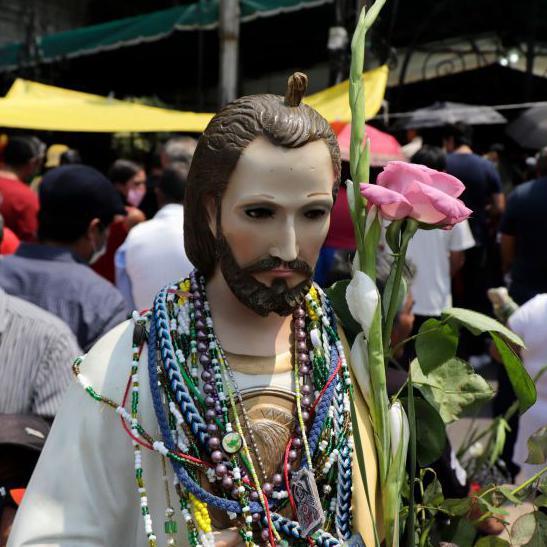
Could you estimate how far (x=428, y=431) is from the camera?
70.0 inches

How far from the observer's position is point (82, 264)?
3.27 metres

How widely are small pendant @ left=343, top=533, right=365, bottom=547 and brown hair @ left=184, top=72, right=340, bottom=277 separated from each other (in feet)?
1.84

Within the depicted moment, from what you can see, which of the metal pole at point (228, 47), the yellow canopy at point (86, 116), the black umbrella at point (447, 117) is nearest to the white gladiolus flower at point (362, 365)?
the yellow canopy at point (86, 116)

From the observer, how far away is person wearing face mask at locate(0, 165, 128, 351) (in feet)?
10.3

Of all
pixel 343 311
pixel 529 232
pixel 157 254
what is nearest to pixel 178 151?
pixel 157 254

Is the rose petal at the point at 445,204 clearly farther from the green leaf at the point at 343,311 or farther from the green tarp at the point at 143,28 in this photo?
the green tarp at the point at 143,28

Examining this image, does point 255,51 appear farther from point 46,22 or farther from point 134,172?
point 134,172

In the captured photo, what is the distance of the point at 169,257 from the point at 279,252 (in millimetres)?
2154

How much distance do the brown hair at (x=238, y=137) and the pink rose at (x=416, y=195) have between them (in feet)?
0.51

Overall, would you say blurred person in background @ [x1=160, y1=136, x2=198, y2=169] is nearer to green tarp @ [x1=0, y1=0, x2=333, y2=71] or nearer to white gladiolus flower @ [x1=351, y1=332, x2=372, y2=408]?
green tarp @ [x1=0, y1=0, x2=333, y2=71]

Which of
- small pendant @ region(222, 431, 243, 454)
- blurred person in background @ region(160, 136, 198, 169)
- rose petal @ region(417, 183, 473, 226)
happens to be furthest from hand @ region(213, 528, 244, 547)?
blurred person in background @ region(160, 136, 198, 169)

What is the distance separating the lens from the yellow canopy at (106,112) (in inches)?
181

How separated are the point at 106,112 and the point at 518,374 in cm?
372

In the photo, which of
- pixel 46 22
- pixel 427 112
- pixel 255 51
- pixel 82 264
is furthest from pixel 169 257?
pixel 46 22
